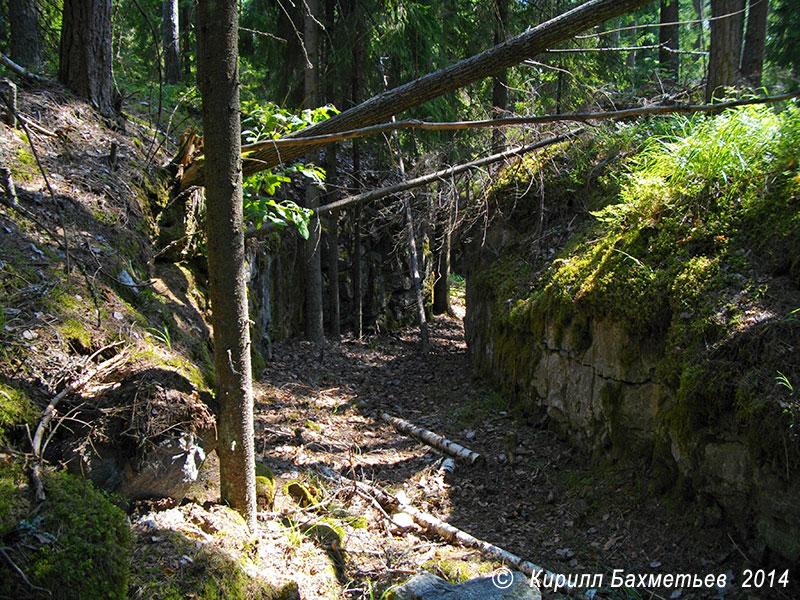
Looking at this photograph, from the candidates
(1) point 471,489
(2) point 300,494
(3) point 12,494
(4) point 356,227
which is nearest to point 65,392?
(3) point 12,494

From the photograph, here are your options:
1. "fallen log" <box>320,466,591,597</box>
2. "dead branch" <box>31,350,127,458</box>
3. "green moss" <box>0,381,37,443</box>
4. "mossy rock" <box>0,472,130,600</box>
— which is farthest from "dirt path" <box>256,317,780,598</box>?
"green moss" <box>0,381,37,443</box>

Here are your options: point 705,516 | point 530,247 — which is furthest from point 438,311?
point 705,516

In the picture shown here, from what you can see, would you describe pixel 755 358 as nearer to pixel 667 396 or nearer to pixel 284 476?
pixel 667 396

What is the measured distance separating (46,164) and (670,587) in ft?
20.4

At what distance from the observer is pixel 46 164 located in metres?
4.71

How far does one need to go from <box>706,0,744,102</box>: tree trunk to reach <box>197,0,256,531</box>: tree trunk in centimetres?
627

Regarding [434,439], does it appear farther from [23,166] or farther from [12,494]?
[23,166]

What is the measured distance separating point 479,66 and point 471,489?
404 centimetres

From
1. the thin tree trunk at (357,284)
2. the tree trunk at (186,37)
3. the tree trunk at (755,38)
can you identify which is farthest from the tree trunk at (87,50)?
the tree trunk at (755,38)

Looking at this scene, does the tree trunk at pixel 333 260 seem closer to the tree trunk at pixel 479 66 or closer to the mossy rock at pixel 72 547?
the tree trunk at pixel 479 66

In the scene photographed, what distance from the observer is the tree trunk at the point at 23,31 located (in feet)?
27.4

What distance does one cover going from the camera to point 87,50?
5848 mm

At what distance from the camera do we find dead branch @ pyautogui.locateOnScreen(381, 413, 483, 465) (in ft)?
18.9

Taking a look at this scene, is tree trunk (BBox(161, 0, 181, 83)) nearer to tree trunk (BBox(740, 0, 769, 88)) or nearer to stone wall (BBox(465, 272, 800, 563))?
stone wall (BBox(465, 272, 800, 563))
